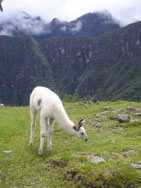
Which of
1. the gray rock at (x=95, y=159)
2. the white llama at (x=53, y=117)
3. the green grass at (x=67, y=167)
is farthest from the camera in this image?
the white llama at (x=53, y=117)

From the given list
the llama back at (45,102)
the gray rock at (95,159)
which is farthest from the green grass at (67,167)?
the llama back at (45,102)

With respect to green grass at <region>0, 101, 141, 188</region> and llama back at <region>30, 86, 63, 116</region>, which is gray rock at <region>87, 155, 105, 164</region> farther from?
llama back at <region>30, 86, 63, 116</region>

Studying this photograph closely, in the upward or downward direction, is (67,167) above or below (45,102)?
below

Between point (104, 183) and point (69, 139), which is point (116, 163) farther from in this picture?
point (69, 139)

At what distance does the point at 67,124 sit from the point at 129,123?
30.7 feet

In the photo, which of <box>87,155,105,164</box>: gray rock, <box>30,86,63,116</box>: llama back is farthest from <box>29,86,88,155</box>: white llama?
<box>87,155,105,164</box>: gray rock

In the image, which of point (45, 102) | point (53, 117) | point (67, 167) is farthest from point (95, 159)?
point (45, 102)

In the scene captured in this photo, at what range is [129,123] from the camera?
59.5ft

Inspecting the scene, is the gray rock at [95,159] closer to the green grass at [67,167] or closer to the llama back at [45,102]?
the green grass at [67,167]

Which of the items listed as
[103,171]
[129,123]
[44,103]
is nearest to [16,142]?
[44,103]

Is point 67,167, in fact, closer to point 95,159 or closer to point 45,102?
point 95,159

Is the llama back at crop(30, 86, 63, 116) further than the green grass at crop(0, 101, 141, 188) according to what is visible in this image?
Yes

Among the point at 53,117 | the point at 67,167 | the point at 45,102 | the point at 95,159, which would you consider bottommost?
the point at 67,167

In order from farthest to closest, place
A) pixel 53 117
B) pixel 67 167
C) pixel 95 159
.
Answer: pixel 53 117
pixel 95 159
pixel 67 167
